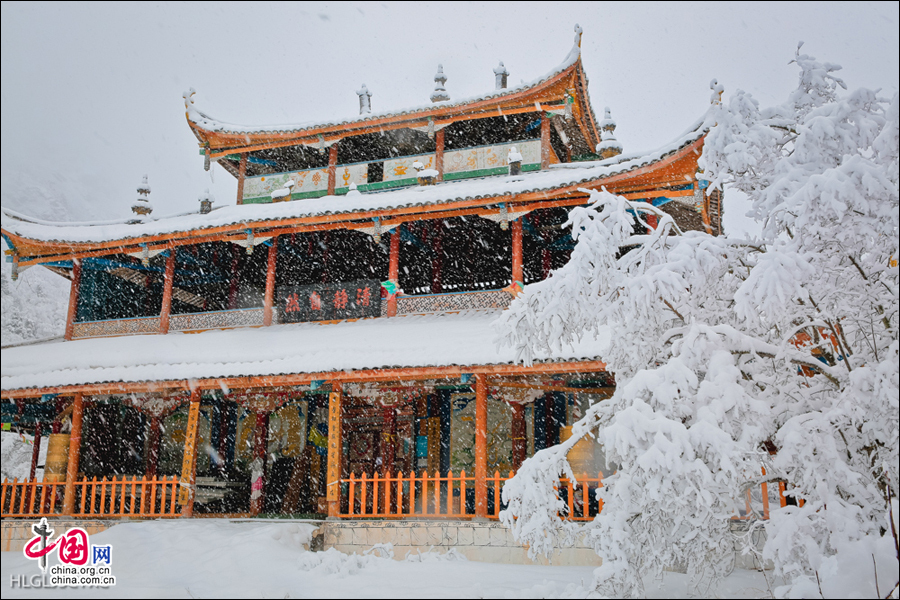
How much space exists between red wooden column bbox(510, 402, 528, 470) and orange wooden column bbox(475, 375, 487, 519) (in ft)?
6.24

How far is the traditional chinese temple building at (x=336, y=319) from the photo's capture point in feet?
34.7

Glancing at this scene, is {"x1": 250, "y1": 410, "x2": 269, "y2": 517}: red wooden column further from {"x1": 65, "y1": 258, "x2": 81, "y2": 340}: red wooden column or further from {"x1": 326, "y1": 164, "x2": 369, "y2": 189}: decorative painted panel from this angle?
{"x1": 326, "y1": 164, "x2": 369, "y2": 189}: decorative painted panel

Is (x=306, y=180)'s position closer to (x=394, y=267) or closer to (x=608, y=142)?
(x=394, y=267)

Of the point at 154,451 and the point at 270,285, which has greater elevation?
the point at 270,285

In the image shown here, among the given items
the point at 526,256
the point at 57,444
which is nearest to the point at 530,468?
the point at 526,256

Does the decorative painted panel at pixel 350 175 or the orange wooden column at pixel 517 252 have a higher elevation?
the decorative painted panel at pixel 350 175

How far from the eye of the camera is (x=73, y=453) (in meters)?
11.7

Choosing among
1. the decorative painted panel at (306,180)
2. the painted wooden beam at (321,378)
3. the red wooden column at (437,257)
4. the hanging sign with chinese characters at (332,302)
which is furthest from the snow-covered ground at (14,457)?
the red wooden column at (437,257)

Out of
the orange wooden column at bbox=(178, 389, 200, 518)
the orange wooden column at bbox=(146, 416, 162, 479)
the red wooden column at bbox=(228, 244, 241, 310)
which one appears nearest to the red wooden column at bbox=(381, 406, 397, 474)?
the orange wooden column at bbox=(178, 389, 200, 518)

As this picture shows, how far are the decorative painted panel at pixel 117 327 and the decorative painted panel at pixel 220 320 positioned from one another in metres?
0.40

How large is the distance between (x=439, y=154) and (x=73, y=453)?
8374 mm

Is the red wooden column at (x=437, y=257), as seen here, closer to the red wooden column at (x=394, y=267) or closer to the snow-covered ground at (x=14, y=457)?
the red wooden column at (x=394, y=267)

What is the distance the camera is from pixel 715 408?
198 inches

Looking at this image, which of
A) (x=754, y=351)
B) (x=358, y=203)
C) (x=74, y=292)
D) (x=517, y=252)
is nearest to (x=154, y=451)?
(x=74, y=292)
